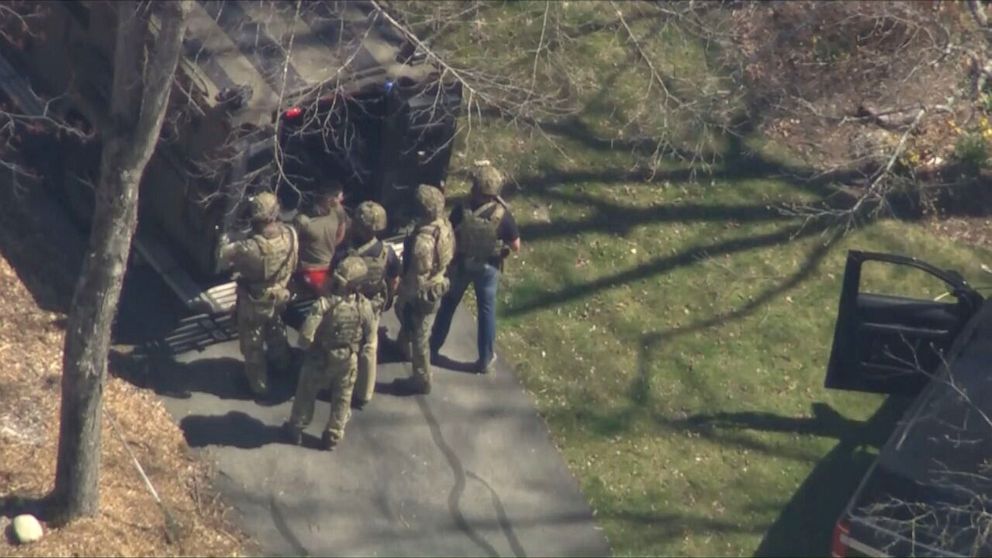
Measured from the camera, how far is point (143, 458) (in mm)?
10250

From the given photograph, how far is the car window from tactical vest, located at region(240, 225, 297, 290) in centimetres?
544

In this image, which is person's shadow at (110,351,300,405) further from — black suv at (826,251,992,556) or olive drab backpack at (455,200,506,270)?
black suv at (826,251,992,556)

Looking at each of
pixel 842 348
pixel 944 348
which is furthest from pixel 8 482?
pixel 944 348

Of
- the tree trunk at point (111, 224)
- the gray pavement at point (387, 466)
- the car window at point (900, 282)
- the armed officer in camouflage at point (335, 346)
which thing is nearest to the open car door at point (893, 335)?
the car window at point (900, 282)

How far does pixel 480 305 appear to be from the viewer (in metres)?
11.4

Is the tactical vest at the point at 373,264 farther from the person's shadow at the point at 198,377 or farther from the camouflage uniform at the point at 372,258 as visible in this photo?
the person's shadow at the point at 198,377

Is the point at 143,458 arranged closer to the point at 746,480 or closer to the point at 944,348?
the point at 746,480

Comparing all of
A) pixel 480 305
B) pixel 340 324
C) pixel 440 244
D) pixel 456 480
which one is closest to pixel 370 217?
pixel 440 244

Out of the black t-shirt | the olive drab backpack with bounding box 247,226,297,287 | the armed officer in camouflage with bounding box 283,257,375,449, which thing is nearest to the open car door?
the black t-shirt

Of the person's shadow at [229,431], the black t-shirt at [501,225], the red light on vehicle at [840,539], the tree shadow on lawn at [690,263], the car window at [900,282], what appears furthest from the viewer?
the car window at [900,282]

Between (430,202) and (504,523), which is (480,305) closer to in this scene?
(430,202)

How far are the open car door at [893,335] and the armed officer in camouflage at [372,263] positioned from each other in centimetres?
343

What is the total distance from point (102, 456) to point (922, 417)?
5.63 meters

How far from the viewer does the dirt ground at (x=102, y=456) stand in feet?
31.6
